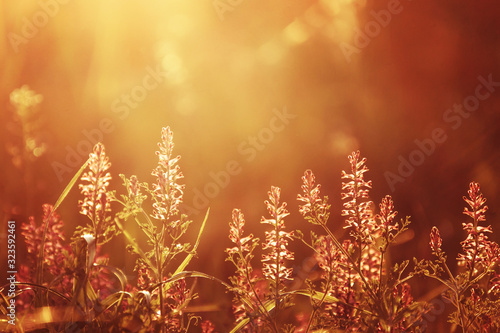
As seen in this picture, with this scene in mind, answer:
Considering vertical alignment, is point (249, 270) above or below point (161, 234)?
below

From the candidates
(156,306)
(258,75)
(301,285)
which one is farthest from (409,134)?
(156,306)

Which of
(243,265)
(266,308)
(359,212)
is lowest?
(266,308)

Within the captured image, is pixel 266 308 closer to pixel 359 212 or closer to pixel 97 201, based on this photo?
pixel 359 212

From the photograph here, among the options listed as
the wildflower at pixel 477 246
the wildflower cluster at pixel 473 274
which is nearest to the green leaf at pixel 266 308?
the wildflower cluster at pixel 473 274

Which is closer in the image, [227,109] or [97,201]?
[97,201]

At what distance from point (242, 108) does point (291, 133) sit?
0.29 metres

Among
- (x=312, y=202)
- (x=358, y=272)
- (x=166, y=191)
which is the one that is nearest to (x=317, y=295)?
(x=358, y=272)

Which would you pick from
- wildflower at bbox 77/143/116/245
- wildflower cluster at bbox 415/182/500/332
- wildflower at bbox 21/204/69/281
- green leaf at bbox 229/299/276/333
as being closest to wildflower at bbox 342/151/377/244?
Result: wildflower cluster at bbox 415/182/500/332

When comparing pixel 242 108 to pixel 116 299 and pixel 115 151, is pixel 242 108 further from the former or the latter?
pixel 116 299

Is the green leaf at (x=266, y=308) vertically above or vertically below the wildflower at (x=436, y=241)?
below

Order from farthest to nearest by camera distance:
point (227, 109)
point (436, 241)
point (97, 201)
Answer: point (227, 109) < point (436, 241) < point (97, 201)

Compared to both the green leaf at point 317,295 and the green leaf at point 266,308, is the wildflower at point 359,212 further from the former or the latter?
the green leaf at point 266,308

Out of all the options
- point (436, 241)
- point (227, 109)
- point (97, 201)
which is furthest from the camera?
point (227, 109)

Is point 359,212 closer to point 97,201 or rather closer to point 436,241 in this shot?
point 436,241
